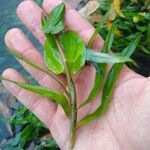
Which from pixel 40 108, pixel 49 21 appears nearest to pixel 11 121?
pixel 40 108

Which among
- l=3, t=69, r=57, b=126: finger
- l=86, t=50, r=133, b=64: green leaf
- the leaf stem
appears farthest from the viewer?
l=3, t=69, r=57, b=126: finger

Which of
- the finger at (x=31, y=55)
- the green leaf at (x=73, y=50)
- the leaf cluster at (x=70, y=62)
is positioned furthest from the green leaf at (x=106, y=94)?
the finger at (x=31, y=55)

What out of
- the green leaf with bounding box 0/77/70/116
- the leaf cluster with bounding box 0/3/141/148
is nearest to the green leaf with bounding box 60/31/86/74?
the leaf cluster with bounding box 0/3/141/148

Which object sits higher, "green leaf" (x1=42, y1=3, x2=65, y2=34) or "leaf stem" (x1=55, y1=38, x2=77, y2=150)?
"green leaf" (x1=42, y1=3, x2=65, y2=34)

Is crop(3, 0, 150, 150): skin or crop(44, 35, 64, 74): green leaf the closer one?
crop(3, 0, 150, 150): skin

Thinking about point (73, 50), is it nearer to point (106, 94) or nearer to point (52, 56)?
point (52, 56)

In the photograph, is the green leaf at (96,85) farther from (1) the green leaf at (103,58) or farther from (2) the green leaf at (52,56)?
(2) the green leaf at (52,56)

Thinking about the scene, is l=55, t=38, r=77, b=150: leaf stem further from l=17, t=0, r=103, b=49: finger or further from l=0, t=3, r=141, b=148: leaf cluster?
l=17, t=0, r=103, b=49: finger
